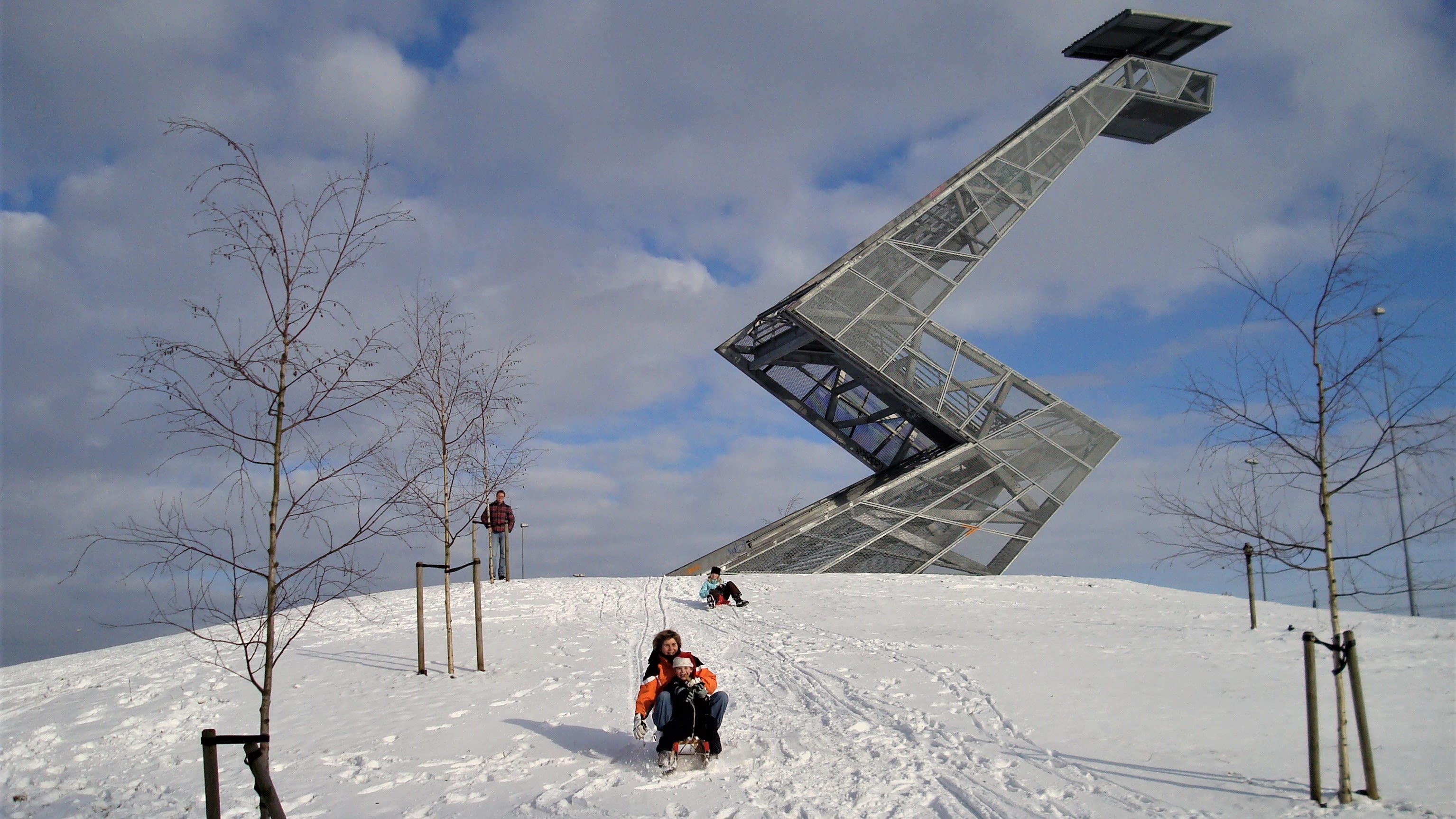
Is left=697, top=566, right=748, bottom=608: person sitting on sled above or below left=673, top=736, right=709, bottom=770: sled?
above

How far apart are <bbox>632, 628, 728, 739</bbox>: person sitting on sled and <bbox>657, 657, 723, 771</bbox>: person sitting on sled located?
18mm

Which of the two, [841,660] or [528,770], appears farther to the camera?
[841,660]

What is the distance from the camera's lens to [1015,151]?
23500 millimetres

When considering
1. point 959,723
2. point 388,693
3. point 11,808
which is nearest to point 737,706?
point 959,723

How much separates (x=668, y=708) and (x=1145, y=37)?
24.1m

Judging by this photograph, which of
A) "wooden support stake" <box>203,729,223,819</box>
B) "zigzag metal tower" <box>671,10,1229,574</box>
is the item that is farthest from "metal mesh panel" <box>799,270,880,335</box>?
"wooden support stake" <box>203,729,223,819</box>

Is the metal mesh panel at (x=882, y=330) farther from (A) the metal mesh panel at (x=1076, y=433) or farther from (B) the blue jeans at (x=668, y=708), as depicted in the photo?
(B) the blue jeans at (x=668, y=708)

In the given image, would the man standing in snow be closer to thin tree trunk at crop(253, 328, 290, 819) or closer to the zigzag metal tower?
the zigzag metal tower

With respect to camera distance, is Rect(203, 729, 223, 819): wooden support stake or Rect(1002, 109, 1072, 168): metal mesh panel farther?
Rect(1002, 109, 1072, 168): metal mesh panel

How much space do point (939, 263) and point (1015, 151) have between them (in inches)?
139

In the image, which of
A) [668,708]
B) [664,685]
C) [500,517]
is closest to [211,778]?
[668,708]

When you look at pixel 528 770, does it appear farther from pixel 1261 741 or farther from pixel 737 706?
pixel 1261 741

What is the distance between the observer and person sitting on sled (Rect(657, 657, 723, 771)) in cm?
726

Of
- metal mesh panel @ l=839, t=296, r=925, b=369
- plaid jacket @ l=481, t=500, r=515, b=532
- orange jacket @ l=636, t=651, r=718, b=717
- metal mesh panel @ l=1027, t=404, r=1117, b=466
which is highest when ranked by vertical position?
metal mesh panel @ l=839, t=296, r=925, b=369
